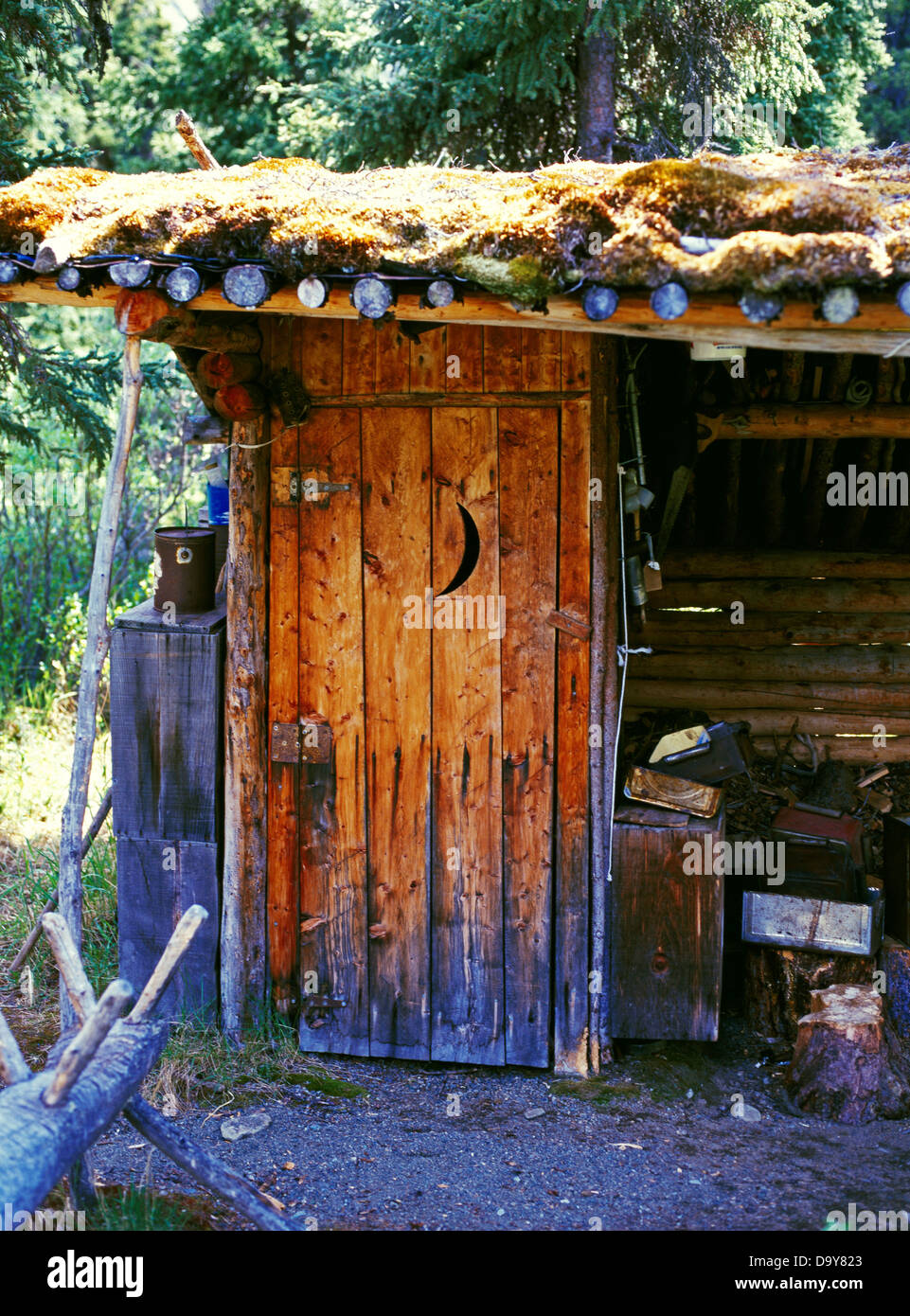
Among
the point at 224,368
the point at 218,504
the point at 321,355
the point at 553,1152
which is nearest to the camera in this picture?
the point at 553,1152

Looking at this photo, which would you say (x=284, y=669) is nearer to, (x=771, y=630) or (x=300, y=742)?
(x=300, y=742)

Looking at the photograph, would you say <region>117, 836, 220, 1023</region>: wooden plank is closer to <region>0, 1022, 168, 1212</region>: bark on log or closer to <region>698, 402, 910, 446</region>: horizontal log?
<region>0, 1022, 168, 1212</region>: bark on log

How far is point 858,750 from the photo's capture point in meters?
7.00

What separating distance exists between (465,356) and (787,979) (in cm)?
326

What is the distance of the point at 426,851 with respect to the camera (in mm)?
5000

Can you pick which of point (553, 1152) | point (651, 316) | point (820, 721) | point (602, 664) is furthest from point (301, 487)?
point (820, 721)

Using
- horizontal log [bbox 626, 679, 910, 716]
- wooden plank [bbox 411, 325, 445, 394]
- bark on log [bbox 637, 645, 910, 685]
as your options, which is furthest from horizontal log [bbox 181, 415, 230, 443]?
bark on log [bbox 637, 645, 910, 685]

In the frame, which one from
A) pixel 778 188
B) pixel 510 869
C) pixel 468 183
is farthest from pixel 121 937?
pixel 778 188

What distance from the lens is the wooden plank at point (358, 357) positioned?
189 inches

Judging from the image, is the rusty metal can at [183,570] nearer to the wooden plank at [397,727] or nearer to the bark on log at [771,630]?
the wooden plank at [397,727]

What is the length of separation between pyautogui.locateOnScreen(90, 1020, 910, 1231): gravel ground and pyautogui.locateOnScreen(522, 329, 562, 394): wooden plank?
299 cm

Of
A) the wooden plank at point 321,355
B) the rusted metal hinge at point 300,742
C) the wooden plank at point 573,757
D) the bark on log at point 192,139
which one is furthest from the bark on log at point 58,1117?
the bark on log at point 192,139

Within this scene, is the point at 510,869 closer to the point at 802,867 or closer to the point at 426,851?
the point at 426,851

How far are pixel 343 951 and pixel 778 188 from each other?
3530 mm
